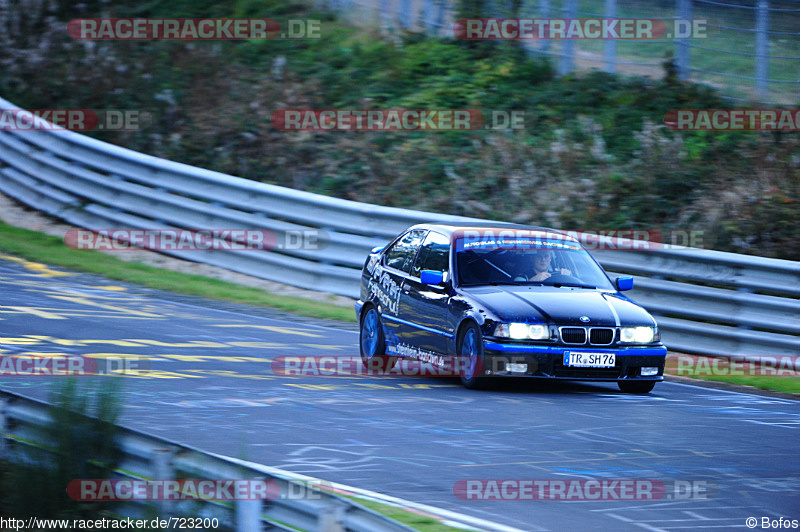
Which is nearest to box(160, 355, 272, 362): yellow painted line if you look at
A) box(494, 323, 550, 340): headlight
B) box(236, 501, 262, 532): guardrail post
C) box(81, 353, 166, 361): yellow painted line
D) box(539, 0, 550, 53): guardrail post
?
box(81, 353, 166, 361): yellow painted line

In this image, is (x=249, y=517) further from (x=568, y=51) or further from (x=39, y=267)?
(x=568, y=51)

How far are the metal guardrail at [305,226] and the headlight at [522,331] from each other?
3.52 m

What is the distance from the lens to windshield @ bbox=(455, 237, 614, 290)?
11.0 metres

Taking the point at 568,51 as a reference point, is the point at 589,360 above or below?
below

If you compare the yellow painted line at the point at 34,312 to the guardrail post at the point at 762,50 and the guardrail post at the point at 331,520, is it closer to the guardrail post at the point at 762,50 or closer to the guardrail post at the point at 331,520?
the guardrail post at the point at 331,520

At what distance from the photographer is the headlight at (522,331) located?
10.0 meters

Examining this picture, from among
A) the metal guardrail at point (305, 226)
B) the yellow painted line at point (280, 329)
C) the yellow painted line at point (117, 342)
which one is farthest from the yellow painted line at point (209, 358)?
the metal guardrail at point (305, 226)

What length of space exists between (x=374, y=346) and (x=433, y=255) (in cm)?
119

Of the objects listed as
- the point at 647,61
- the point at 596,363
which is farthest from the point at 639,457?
the point at 647,61

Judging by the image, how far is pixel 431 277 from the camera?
1084cm

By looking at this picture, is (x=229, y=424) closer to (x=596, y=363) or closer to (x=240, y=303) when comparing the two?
(x=596, y=363)

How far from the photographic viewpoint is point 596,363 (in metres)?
10.2

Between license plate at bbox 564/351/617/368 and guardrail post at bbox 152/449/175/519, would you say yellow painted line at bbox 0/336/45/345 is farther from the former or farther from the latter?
guardrail post at bbox 152/449/175/519

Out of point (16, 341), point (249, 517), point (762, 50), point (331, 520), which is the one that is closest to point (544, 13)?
point (762, 50)
